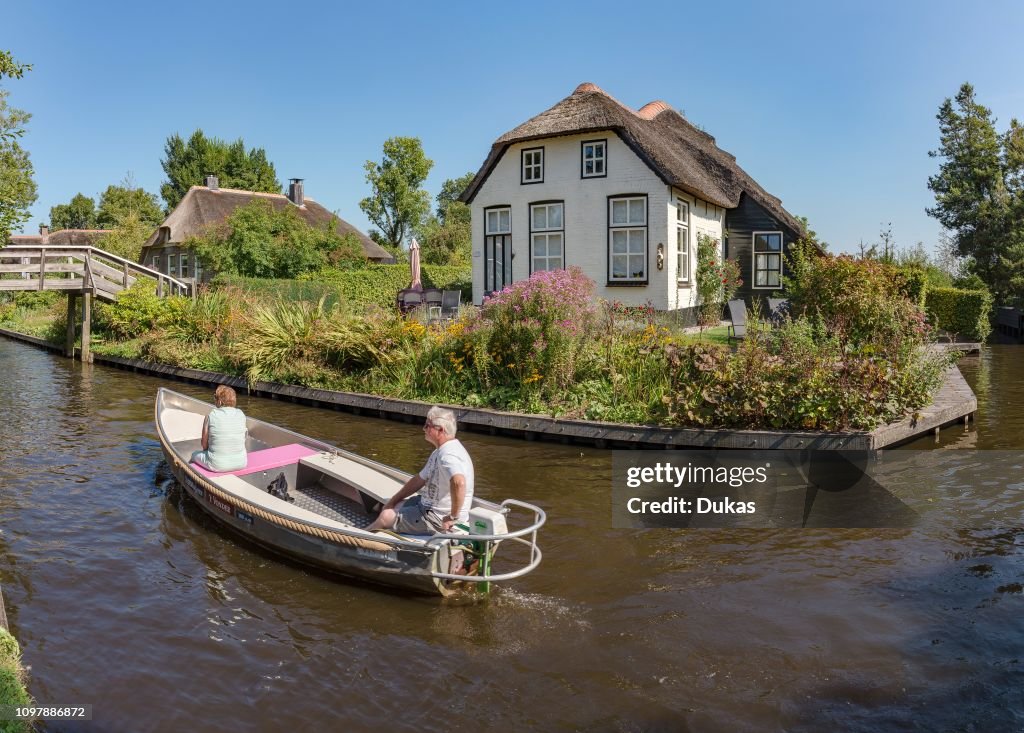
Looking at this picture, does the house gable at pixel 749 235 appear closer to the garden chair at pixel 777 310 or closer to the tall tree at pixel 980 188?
the garden chair at pixel 777 310

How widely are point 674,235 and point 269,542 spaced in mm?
17279

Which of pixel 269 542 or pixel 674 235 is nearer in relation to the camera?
pixel 269 542

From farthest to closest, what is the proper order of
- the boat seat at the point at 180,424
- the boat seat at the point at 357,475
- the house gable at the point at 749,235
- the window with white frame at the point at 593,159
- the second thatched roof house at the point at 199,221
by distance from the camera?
the second thatched roof house at the point at 199,221 → the house gable at the point at 749,235 → the window with white frame at the point at 593,159 → the boat seat at the point at 180,424 → the boat seat at the point at 357,475

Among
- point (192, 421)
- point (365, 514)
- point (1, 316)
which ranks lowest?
point (365, 514)

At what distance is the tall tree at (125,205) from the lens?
61.0 meters

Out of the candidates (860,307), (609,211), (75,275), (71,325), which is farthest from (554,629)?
(75,275)

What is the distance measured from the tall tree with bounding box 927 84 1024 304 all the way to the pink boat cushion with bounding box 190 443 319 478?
32447 mm

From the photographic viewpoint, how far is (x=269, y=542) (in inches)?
289

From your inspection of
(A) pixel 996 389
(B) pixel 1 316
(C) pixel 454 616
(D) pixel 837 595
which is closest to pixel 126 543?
(C) pixel 454 616

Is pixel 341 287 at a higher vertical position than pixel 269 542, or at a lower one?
higher

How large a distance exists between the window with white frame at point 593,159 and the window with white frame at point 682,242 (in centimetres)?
239

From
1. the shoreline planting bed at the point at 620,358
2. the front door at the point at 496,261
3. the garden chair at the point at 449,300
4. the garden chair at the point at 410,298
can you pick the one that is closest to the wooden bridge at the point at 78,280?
the garden chair at the point at 410,298

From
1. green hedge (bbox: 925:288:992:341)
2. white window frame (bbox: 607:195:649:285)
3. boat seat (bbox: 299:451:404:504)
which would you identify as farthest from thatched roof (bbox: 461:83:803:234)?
boat seat (bbox: 299:451:404:504)

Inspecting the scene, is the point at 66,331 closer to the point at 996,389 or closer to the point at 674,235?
the point at 674,235
